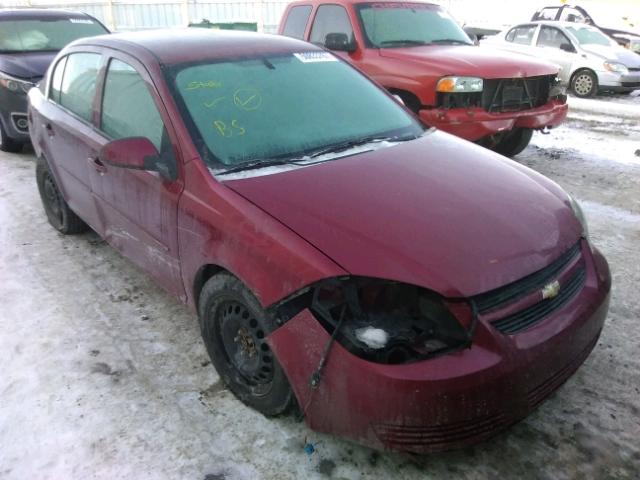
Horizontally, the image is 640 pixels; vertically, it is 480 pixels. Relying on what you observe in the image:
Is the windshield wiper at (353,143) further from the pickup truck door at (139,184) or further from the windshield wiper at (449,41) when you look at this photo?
the windshield wiper at (449,41)

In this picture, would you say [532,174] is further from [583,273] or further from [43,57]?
[43,57]

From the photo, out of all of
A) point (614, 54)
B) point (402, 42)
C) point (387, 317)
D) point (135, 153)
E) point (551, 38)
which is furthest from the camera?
point (551, 38)

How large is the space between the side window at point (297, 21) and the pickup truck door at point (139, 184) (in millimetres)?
4206

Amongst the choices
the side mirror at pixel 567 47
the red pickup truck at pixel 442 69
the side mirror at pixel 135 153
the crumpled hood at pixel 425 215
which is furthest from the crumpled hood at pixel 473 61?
the side mirror at pixel 567 47

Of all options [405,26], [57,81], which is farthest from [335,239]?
[405,26]

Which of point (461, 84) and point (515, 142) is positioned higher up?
point (461, 84)

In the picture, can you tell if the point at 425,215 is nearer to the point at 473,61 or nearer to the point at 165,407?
the point at 165,407

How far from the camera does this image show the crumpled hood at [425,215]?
2.05m

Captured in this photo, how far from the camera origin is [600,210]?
16.2 ft

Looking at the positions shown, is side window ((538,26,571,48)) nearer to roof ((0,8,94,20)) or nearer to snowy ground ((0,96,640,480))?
snowy ground ((0,96,640,480))

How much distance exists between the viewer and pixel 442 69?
557 centimetres

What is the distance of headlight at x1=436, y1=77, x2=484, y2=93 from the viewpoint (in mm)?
5473

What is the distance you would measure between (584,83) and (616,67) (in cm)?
62

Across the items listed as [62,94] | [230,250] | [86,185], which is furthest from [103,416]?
[62,94]
